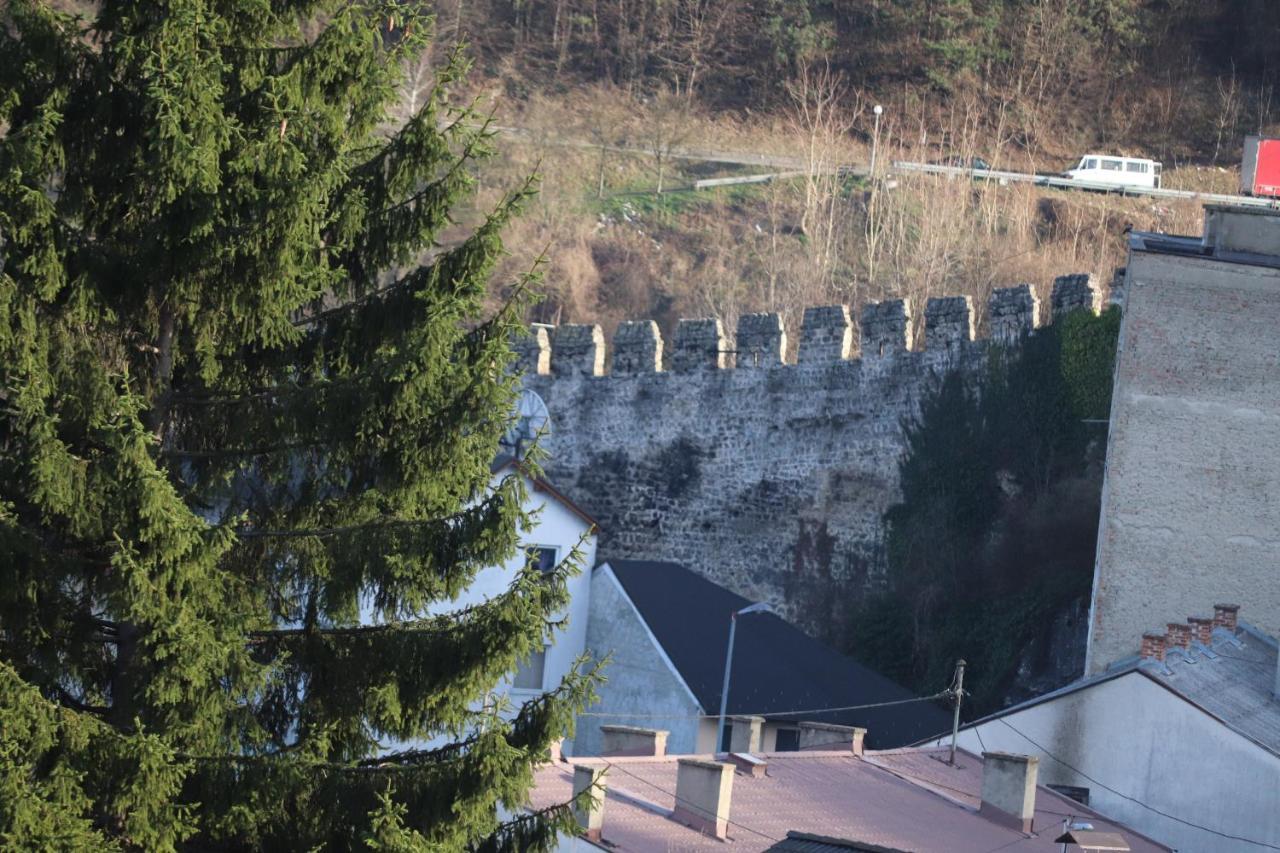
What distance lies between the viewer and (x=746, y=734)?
17703 millimetres

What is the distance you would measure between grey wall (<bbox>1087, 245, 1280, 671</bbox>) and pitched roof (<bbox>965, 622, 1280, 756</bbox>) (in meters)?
0.79

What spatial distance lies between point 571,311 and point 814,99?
358 inches

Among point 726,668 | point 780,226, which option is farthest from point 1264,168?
point 780,226

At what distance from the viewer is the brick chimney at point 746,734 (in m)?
17.4

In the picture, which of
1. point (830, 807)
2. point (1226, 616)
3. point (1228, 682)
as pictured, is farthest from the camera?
point (1226, 616)

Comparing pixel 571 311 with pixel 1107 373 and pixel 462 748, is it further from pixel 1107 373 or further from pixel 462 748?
pixel 462 748

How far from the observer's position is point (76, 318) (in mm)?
10094

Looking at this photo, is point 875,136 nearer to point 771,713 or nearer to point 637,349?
point 637,349

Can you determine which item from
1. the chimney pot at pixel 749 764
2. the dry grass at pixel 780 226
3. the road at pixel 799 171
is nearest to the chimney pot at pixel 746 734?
the chimney pot at pixel 749 764

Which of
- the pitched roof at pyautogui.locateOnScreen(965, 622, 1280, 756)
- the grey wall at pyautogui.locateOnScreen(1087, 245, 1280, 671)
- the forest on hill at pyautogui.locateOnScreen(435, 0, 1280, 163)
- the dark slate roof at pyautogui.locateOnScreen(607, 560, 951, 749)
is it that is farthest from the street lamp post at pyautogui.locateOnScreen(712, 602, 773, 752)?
the forest on hill at pyautogui.locateOnScreen(435, 0, 1280, 163)

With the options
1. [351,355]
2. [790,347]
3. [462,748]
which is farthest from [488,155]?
[790,347]

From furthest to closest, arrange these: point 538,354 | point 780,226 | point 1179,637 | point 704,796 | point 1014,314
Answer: point 780,226 < point 538,354 < point 1014,314 < point 1179,637 < point 704,796

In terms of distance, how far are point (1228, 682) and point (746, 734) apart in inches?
179

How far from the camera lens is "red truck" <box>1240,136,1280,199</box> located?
24750 mm
